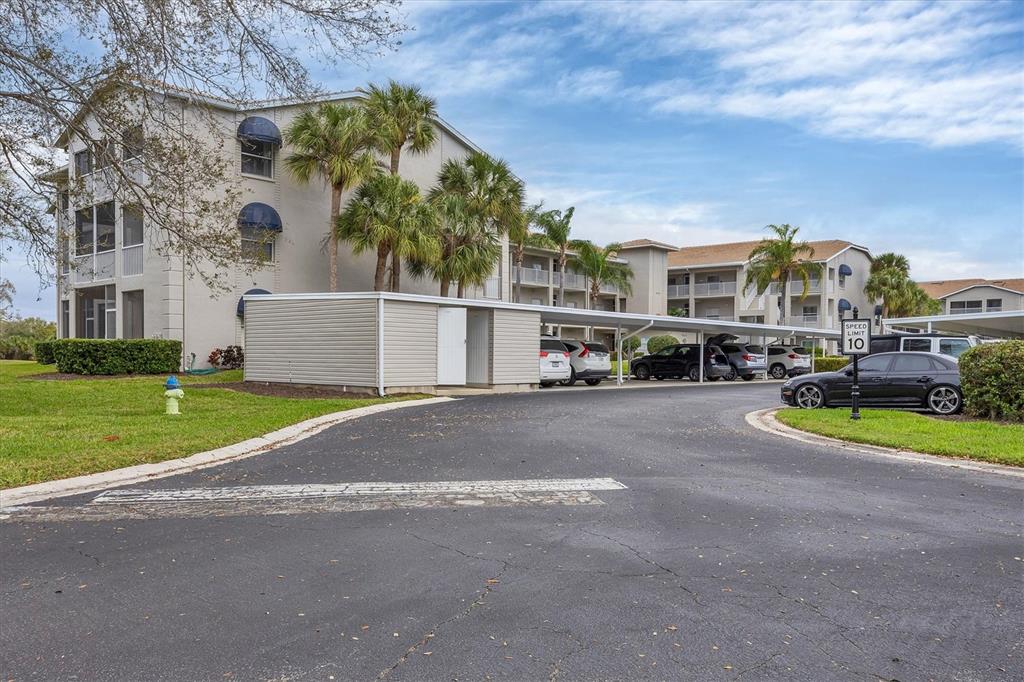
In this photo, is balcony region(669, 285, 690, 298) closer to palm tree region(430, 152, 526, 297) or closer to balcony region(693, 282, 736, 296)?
balcony region(693, 282, 736, 296)

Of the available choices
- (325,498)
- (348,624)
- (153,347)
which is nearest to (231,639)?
(348,624)

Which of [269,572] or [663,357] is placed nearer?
[269,572]

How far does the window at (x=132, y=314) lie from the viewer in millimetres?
26219

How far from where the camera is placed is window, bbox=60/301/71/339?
29750mm

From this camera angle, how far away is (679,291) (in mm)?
58281

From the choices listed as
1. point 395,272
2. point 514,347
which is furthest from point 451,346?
point 395,272

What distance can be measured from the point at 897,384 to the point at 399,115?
19418 millimetres

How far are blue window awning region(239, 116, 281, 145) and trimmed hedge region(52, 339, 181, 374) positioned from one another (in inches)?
289

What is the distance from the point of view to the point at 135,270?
83.9 ft

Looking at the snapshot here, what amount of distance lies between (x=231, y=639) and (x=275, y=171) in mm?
24948

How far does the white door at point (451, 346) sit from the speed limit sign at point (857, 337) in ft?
34.8

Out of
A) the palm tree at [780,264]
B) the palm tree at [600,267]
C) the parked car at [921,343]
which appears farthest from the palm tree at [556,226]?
the parked car at [921,343]

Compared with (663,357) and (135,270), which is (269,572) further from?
(663,357)

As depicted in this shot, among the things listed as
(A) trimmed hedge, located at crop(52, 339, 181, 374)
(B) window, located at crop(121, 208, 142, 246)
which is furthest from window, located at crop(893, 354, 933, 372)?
(B) window, located at crop(121, 208, 142, 246)
